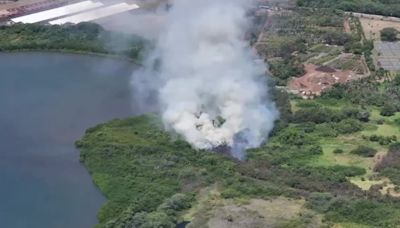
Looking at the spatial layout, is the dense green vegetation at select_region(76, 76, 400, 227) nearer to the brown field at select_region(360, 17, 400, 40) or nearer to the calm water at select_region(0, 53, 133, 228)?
the calm water at select_region(0, 53, 133, 228)

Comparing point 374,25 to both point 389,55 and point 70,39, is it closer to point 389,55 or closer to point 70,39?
point 389,55

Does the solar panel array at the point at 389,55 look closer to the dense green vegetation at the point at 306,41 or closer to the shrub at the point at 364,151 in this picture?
the dense green vegetation at the point at 306,41

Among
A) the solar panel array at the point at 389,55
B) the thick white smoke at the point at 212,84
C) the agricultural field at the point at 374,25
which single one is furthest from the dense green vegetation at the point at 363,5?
the thick white smoke at the point at 212,84

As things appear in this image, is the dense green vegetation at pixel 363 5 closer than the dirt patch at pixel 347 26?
No

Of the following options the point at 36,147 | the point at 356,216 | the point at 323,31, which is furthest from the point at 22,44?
the point at 356,216

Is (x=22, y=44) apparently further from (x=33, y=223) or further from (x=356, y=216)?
(x=356, y=216)
